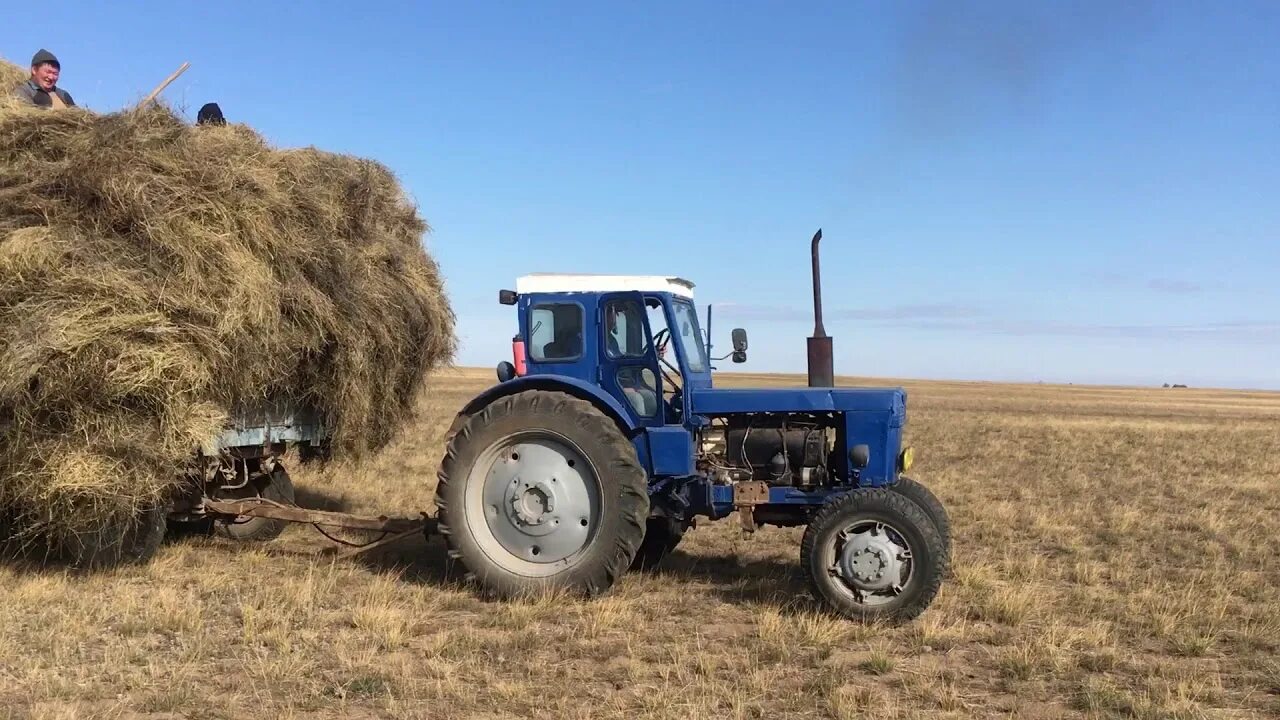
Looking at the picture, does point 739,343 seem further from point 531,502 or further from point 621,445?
point 531,502

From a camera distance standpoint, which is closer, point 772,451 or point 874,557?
point 874,557

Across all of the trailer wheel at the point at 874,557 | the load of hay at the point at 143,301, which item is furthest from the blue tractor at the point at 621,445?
the load of hay at the point at 143,301

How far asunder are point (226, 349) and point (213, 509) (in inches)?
64.9

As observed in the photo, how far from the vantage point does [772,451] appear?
7266 millimetres

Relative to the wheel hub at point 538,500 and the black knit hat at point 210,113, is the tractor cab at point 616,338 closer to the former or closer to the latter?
the wheel hub at point 538,500

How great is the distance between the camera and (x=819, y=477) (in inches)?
279

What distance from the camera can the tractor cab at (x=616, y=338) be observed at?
7160mm

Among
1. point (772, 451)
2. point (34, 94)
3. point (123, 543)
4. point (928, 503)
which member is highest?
point (34, 94)

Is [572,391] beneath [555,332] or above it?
beneath

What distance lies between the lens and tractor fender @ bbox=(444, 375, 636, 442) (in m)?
6.97

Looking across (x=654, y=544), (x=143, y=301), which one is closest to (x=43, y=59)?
(x=143, y=301)

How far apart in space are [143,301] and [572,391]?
9.31ft

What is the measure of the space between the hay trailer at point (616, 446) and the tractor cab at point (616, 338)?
0.01 metres

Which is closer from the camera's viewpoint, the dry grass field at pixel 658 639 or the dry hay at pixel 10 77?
the dry grass field at pixel 658 639
